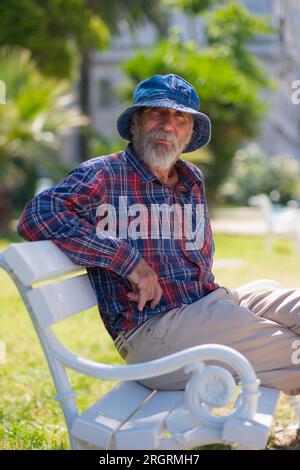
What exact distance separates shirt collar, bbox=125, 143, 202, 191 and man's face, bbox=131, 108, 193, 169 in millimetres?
23

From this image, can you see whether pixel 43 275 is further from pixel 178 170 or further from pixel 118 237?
pixel 178 170

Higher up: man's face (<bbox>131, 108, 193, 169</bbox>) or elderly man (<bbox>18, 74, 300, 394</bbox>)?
man's face (<bbox>131, 108, 193, 169</bbox>)

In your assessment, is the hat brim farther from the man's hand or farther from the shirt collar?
the man's hand

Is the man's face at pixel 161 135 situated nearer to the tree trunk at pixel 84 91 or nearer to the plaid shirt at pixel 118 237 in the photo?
the plaid shirt at pixel 118 237

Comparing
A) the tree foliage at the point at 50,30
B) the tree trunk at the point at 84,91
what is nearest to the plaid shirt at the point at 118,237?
the tree foliage at the point at 50,30

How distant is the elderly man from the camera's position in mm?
2488

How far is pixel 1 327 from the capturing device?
5.91 metres

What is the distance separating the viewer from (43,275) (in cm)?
231

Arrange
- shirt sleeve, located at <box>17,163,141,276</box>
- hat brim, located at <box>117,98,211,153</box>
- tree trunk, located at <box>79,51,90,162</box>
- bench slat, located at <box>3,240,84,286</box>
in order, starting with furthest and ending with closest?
tree trunk, located at <box>79,51,90,162</box>, hat brim, located at <box>117,98,211,153</box>, shirt sleeve, located at <box>17,163,141,276</box>, bench slat, located at <box>3,240,84,286</box>

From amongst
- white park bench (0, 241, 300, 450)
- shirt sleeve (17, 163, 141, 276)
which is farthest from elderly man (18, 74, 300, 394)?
white park bench (0, 241, 300, 450)

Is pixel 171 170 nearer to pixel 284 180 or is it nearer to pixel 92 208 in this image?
pixel 92 208

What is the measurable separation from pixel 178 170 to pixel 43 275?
2.83 feet

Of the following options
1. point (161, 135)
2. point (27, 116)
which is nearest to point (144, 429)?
point (161, 135)
